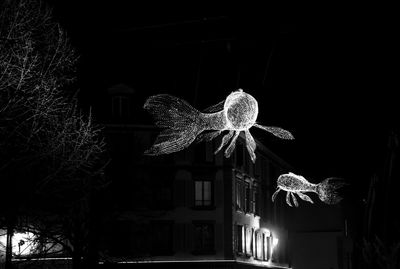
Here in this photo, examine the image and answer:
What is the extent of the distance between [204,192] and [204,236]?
9.60 feet

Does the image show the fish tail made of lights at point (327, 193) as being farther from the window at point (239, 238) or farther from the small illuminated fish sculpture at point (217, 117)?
the window at point (239, 238)

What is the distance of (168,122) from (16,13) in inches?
183

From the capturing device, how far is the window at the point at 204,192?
156 ft

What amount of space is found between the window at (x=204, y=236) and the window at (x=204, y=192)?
4.73ft

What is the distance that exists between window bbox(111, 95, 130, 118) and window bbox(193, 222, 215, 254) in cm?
856

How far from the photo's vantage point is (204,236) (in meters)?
Result: 47.1

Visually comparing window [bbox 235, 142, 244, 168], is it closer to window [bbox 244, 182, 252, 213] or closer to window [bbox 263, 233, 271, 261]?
window [bbox 244, 182, 252, 213]

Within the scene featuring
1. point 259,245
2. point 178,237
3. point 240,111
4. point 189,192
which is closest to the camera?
point 240,111

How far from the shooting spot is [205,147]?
48.7 meters

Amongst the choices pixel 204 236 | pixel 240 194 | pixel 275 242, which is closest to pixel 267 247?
pixel 275 242

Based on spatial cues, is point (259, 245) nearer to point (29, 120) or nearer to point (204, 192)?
point (204, 192)

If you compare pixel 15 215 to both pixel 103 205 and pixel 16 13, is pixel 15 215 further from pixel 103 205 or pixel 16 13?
pixel 103 205

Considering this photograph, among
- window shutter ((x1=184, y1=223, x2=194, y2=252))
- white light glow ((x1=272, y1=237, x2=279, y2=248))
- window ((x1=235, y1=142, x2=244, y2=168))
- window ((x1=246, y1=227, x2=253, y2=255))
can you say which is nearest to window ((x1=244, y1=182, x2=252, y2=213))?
window ((x1=246, y1=227, x2=253, y2=255))

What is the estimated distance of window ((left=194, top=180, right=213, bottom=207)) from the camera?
47656 mm
